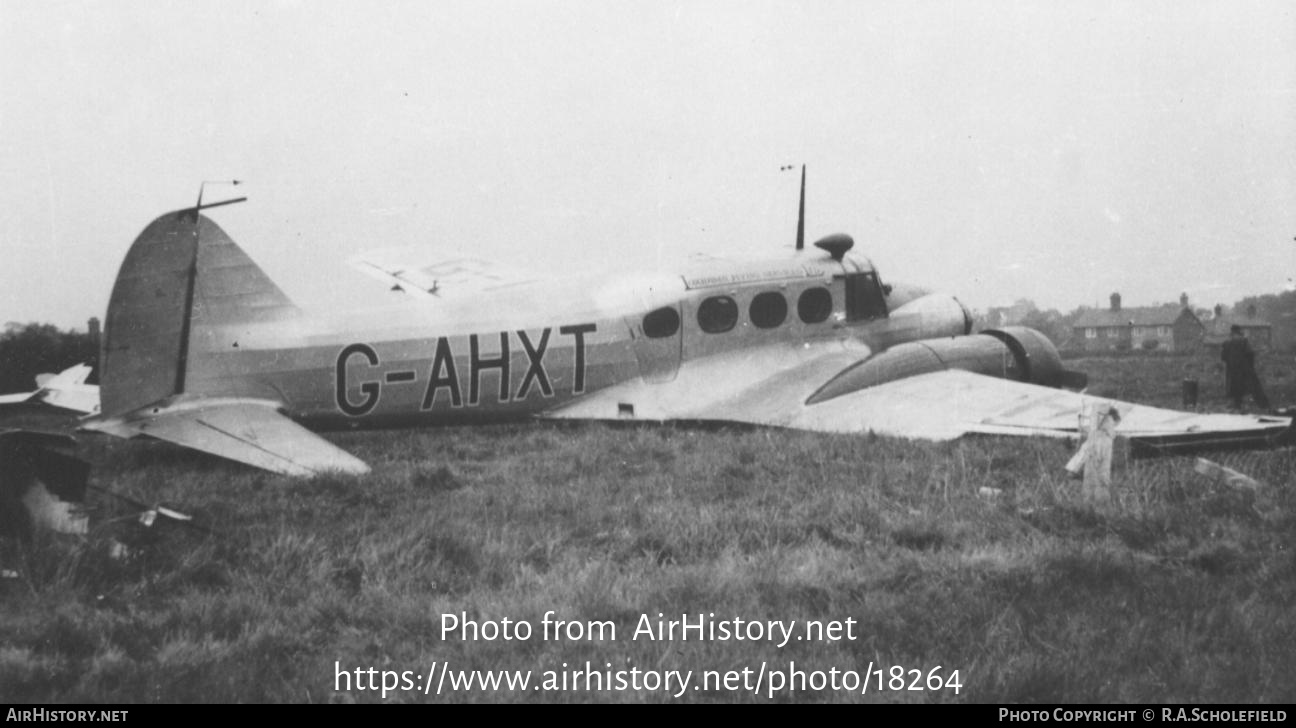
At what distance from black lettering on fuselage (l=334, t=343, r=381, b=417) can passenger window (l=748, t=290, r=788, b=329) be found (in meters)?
4.94

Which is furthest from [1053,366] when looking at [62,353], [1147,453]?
[62,353]

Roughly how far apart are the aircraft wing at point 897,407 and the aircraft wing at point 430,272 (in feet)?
9.38

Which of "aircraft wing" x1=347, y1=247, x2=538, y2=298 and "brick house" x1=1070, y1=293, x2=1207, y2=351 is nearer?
"aircraft wing" x1=347, y1=247, x2=538, y2=298

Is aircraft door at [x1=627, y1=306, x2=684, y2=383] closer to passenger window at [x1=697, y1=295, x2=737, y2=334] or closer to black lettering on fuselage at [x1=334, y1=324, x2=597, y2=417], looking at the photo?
passenger window at [x1=697, y1=295, x2=737, y2=334]

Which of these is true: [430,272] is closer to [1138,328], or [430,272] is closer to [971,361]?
[971,361]

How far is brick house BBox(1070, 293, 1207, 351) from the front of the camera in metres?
42.9

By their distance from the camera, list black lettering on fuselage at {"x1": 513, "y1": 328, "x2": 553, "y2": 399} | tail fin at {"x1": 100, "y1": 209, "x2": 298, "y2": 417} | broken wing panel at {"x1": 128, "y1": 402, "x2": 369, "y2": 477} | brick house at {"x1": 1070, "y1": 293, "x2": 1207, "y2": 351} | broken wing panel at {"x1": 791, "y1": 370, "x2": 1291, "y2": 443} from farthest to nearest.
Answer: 1. brick house at {"x1": 1070, "y1": 293, "x2": 1207, "y2": 351}
2. black lettering on fuselage at {"x1": 513, "y1": 328, "x2": 553, "y2": 399}
3. tail fin at {"x1": 100, "y1": 209, "x2": 298, "y2": 417}
4. broken wing panel at {"x1": 791, "y1": 370, "x2": 1291, "y2": 443}
5. broken wing panel at {"x1": 128, "y1": 402, "x2": 369, "y2": 477}

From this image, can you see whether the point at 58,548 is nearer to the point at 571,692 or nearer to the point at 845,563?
the point at 571,692

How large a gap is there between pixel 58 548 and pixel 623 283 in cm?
727

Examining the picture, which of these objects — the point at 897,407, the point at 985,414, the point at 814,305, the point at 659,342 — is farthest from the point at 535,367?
the point at 985,414

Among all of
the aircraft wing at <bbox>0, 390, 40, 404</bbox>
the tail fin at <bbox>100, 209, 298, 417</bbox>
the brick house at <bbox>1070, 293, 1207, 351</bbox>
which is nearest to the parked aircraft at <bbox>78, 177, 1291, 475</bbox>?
the tail fin at <bbox>100, 209, 298, 417</bbox>

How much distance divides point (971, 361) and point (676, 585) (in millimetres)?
7871

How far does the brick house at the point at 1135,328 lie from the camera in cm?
4288

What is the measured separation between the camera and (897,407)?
32.2 ft
